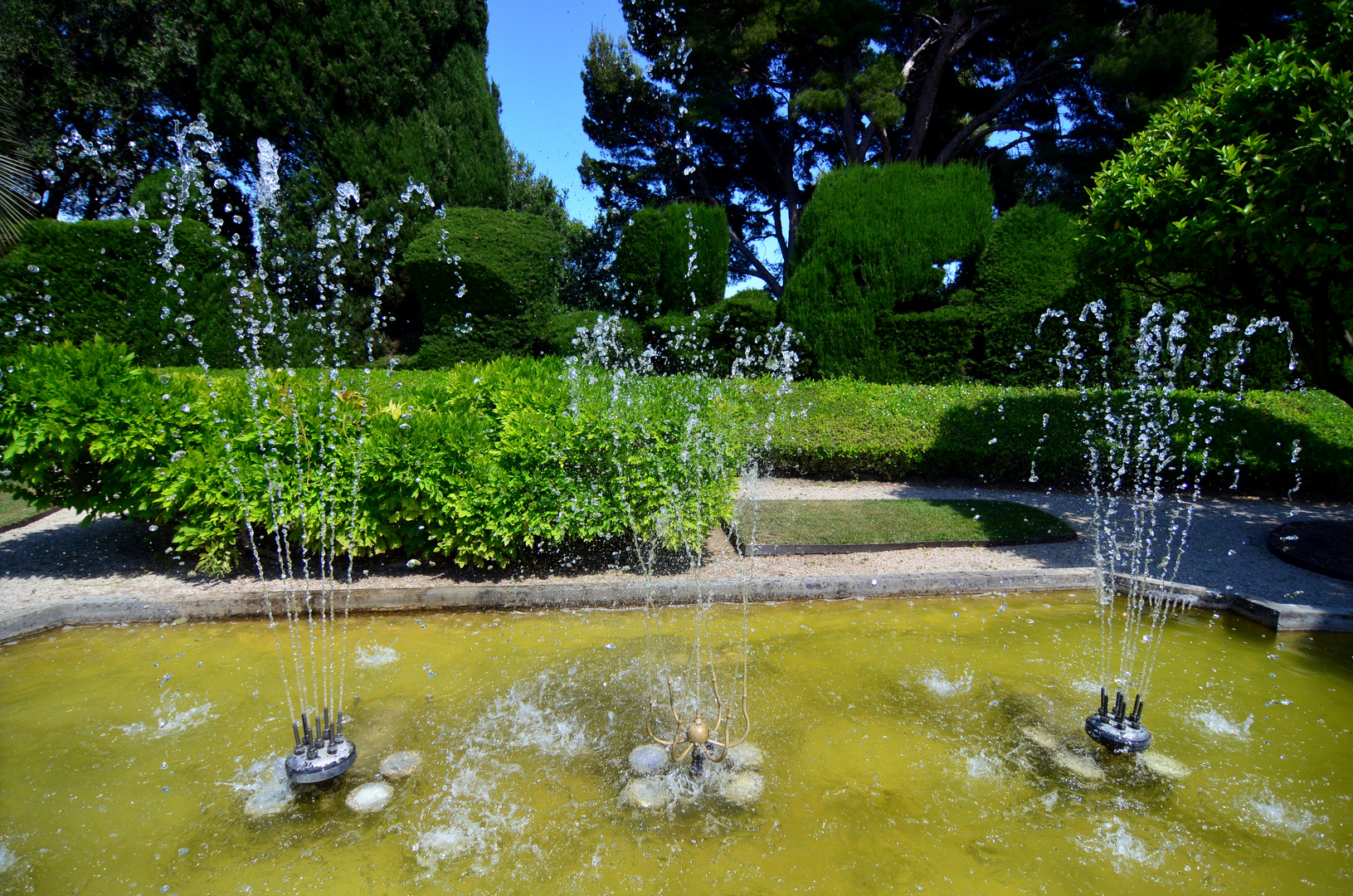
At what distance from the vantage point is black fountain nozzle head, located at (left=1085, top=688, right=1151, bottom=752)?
3.22m

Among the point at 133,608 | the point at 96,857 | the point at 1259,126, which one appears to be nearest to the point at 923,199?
the point at 1259,126

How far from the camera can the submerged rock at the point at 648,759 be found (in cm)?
316

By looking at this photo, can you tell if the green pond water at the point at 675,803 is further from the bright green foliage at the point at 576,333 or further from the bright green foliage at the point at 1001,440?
the bright green foliage at the point at 576,333

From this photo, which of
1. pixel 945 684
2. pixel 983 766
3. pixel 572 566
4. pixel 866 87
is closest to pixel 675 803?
pixel 983 766

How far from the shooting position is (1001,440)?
27.0ft

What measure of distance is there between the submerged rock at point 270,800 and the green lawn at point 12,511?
5694mm

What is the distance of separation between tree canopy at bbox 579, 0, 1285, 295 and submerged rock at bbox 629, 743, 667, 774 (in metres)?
14.9

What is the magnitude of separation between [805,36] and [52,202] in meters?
21.2

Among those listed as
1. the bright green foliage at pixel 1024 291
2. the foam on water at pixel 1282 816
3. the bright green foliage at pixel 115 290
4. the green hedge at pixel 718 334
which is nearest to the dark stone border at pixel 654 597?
the foam on water at pixel 1282 816

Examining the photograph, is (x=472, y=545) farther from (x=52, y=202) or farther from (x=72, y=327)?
(x=52, y=202)

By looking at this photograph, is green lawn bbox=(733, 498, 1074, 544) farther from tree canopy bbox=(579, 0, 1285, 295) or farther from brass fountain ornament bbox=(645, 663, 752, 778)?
tree canopy bbox=(579, 0, 1285, 295)

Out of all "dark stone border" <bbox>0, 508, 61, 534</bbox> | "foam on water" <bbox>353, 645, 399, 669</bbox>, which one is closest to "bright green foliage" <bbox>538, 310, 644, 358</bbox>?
"dark stone border" <bbox>0, 508, 61, 534</bbox>

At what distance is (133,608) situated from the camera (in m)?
4.80

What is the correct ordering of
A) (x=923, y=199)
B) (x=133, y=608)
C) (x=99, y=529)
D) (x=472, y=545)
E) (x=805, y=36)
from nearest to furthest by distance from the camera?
(x=133, y=608), (x=472, y=545), (x=99, y=529), (x=923, y=199), (x=805, y=36)
